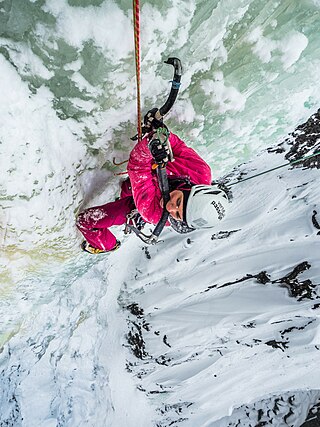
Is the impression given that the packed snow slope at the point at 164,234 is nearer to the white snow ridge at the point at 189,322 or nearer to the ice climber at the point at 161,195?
the white snow ridge at the point at 189,322

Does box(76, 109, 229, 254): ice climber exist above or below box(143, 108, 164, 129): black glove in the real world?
below

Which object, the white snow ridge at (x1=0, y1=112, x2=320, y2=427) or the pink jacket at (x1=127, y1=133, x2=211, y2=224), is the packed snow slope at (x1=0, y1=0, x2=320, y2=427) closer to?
the white snow ridge at (x1=0, y1=112, x2=320, y2=427)

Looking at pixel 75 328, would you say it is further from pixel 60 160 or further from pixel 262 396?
pixel 60 160

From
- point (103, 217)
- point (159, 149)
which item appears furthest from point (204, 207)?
point (103, 217)

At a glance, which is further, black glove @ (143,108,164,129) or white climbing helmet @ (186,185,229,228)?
black glove @ (143,108,164,129)

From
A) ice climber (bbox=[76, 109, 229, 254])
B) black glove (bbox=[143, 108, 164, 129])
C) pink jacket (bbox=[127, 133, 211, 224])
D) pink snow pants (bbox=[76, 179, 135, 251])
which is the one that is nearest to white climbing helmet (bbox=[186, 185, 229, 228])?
ice climber (bbox=[76, 109, 229, 254])

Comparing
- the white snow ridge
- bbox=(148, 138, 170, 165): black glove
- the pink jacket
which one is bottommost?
the white snow ridge

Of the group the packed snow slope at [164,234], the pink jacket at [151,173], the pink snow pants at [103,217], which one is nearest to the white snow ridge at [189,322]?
the packed snow slope at [164,234]
